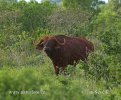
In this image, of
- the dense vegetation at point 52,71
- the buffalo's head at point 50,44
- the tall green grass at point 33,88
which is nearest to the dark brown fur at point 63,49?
the buffalo's head at point 50,44

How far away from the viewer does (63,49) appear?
1010 centimetres

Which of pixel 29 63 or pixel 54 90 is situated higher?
pixel 54 90

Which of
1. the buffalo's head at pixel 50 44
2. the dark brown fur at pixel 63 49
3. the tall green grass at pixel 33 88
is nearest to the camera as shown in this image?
the tall green grass at pixel 33 88

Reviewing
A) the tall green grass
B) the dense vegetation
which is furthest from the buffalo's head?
the tall green grass

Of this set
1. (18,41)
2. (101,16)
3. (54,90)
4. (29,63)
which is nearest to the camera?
(54,90)

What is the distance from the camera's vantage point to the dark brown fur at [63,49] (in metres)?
9.80

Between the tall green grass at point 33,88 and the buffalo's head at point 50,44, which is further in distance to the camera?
the buffalo's head at point 50,44

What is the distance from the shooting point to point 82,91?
416cm

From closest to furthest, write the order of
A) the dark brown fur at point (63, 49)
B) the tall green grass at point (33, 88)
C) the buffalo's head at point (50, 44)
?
the tall green grass at point (33, 88), the buffalo's head at point (50, 44), the dark brown fur at point (63, 49)

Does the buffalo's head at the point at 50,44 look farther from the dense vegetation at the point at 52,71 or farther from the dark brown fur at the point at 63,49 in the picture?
the dense vegetation at the point at 52,71

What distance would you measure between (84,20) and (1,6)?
4.46 meters

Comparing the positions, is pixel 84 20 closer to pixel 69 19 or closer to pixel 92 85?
pixel 69 19

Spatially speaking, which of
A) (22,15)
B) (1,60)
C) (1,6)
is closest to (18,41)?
(1,60)

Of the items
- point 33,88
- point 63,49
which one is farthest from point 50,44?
point 33,88
